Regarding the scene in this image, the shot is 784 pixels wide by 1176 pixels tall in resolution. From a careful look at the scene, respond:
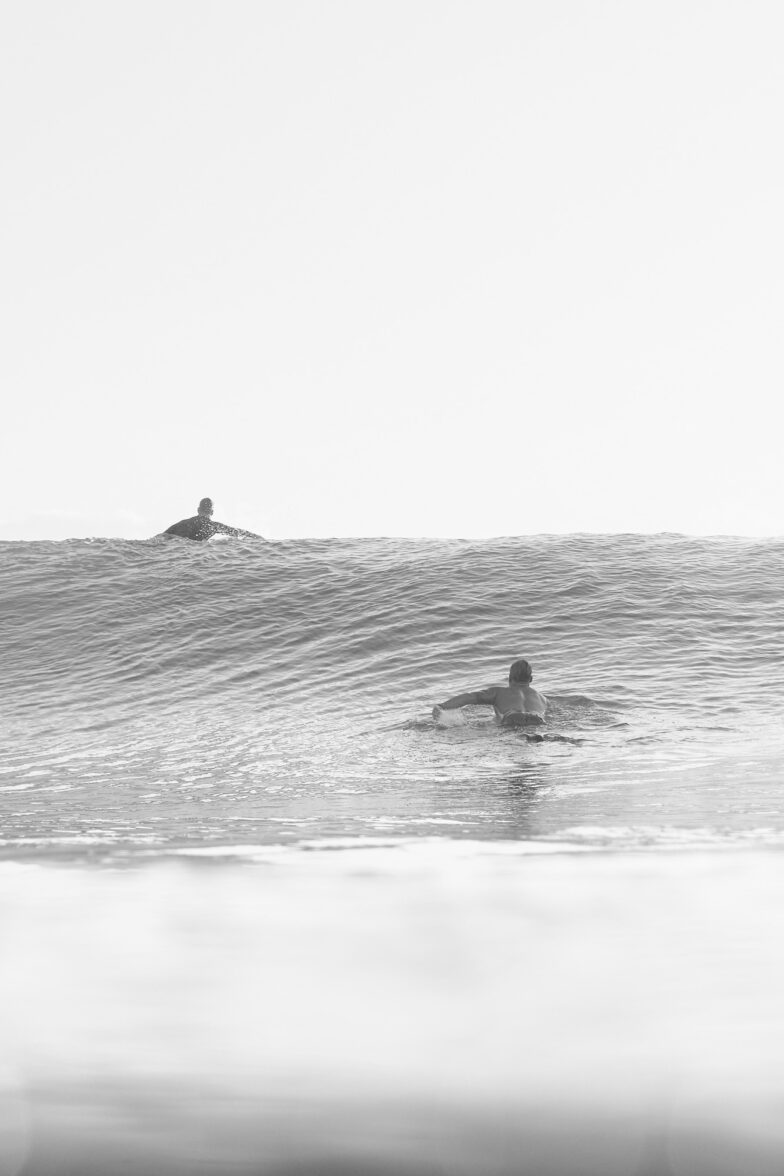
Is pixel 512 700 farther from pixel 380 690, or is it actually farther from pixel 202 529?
pixel 202 529

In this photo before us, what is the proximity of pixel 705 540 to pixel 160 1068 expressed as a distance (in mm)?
27811

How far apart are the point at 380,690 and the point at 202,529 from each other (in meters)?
15.0

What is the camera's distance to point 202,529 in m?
30.8

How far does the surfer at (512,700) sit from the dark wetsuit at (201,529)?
17263 mm

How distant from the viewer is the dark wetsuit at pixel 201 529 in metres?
30.6

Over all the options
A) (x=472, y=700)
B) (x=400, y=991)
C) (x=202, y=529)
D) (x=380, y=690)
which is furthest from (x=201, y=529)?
(x=400, y=991)

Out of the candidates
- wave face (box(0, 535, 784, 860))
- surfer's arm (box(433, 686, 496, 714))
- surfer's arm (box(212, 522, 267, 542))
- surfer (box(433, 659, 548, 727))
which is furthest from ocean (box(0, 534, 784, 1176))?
surfer's arm (box(212, 522, 267, 542))

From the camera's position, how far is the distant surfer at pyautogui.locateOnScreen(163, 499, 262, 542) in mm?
30625

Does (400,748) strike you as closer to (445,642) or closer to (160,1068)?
(445,642)

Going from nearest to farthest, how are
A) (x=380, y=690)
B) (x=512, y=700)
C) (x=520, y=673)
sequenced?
1. (x=512, y=700)
2. (x=520, y=673)
3. (x=380, y=690)

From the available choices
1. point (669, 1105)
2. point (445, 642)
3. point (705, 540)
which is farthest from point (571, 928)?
point (705, 540)

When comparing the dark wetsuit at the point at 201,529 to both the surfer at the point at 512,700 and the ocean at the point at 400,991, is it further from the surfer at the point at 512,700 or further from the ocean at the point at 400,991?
the ocean at the point at 400,991

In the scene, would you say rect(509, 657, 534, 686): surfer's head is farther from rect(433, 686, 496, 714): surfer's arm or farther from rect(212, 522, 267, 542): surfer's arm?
rect(212, 522, 267, 542): surfer's arm

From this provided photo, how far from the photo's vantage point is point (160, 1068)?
6.23 ft
